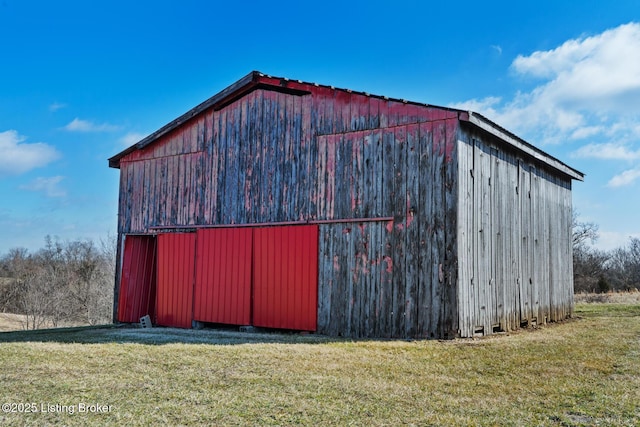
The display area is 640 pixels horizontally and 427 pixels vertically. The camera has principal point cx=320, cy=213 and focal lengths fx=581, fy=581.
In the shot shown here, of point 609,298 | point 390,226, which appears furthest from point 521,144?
point 609,298

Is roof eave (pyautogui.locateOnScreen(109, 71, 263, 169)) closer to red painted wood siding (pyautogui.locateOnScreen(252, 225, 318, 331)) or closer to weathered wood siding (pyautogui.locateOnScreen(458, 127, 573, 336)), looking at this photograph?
red painted wood siding (pyautogui.locateOnScreen(252, 225, 318, 331))

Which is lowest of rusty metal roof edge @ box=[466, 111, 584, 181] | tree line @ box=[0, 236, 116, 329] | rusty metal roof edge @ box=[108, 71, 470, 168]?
tree line @ box=[0, 236, 116, 329]

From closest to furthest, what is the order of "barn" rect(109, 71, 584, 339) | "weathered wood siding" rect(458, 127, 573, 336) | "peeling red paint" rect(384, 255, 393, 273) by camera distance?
"barn" rect(109, 71, 584, 339) → "weathered wood siding" rect(458, 127, 573, 336) → "peeling red paint" rect(384, 255, 393, 273)

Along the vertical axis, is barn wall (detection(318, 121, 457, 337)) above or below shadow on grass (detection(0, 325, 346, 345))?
above

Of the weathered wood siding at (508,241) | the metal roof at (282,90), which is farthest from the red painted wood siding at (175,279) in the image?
the weathered wood siding at (508,241)

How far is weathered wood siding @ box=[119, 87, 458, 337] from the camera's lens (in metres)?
11.4

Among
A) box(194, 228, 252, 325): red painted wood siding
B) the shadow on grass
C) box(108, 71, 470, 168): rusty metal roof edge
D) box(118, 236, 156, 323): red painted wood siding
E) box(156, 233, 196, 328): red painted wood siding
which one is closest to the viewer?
the shadow on grass

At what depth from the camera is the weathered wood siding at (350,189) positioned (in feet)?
37.5

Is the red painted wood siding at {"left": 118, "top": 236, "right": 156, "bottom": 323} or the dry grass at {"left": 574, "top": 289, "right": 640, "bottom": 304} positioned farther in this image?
the dry grass at {"left": 574, "top": 289, "right": 640, "bottom": 304}

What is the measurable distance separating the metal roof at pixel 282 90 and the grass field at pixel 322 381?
4.34 metres

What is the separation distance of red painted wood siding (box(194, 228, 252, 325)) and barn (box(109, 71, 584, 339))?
41 mm

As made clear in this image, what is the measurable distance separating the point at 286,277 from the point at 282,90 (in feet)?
14.5

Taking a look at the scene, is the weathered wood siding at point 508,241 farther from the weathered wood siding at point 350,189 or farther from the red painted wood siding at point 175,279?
the red painted wood siding at point 175,279

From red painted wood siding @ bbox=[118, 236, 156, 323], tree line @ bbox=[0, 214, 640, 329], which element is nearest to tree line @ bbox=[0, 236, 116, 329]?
tree line @ bbox=[0, 214, 640, 329]
